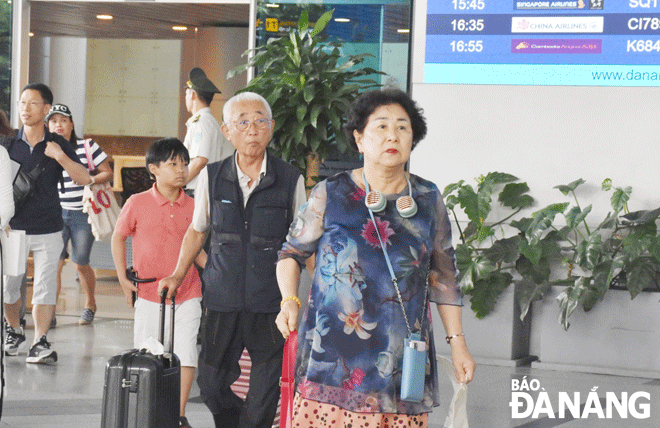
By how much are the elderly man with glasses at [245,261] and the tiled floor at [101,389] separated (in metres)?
0.98

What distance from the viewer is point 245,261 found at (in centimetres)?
405

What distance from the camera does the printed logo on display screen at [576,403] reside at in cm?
557

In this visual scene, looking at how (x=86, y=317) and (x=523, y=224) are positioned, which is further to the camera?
(x=86, y=317)

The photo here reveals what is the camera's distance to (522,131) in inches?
302

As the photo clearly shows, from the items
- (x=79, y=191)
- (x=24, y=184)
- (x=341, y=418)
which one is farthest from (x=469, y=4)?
(x=341, y=418)

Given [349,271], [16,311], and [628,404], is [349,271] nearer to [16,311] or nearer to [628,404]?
[628,404]

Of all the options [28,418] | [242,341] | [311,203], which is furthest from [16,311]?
[311,203]

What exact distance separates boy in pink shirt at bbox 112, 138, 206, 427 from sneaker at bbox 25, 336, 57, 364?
6.32ft

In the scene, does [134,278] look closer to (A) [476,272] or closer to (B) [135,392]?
(B) [135,392]

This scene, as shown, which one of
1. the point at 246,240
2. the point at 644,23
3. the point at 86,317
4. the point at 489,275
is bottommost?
the point at 86,317

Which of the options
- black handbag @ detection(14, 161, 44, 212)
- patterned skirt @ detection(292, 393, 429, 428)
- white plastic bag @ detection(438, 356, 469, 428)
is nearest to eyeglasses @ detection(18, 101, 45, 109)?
black handbag @ detection(14, 161, 44, 212)

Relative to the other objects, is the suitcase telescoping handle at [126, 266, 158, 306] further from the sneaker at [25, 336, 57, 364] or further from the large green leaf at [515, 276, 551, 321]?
the large green leaf at [515, 276, 551, 321]

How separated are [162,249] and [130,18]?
898 cm

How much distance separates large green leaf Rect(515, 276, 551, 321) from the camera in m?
7.06
